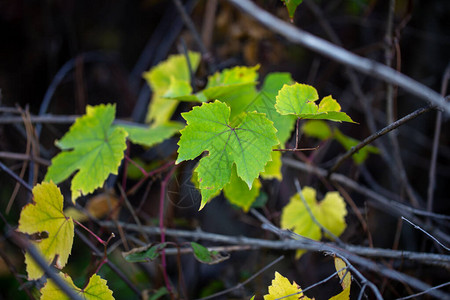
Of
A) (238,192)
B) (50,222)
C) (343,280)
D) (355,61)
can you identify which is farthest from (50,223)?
(355,61)

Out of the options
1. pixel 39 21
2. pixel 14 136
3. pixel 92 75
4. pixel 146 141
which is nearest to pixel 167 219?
pixel 146 141

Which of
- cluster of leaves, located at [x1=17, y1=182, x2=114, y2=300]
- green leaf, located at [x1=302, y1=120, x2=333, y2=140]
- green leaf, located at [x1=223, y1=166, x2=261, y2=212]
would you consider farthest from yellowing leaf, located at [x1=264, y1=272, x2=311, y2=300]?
green leaf, located at [x1=302, y1=120, x2=333, y2=140]

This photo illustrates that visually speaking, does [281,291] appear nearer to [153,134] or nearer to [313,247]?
[313,247]

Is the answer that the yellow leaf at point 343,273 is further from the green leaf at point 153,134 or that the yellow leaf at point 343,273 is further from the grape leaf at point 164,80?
the grape leaf at point 164,80

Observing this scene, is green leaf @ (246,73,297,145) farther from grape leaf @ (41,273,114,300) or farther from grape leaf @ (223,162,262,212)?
grape leaf @ (41,273,114,300)

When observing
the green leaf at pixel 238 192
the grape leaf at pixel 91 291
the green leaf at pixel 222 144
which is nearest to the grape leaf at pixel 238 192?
the green leaf at pixel 238 192

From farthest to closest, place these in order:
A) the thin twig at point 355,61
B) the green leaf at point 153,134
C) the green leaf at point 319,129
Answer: the green leaf at point 319,129 → the green leaf at point 153,134 → the thin twig at point 355,61

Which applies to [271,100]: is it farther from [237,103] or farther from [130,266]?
[130,266]
